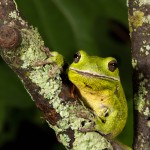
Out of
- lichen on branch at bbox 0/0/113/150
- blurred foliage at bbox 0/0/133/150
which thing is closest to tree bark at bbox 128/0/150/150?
lichen on branch at bbox 0/0/113/150

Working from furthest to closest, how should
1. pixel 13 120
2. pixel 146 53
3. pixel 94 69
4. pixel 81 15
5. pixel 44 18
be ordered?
pixel 13 120 → pixel 81 15 → pixel 44 18 → pixel 94 69 → pixel 146 53

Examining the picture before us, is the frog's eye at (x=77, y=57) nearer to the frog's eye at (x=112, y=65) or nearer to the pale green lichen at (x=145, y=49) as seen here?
the frog's eye at (x=112, y=65)

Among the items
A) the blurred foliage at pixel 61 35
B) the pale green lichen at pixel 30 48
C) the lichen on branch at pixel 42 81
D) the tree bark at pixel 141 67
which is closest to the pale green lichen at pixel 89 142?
the lichen on branch at pixel 42 81

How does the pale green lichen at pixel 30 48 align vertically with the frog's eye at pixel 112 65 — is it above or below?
above

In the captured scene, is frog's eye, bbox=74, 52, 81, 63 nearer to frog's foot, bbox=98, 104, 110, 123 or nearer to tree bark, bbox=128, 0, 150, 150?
frog's foot, bbox=98, 104, 110, 123

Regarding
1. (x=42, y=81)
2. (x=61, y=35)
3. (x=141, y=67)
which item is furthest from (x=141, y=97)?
(x=61, y=35)

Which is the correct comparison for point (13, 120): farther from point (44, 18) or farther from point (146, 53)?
point (146, 53)

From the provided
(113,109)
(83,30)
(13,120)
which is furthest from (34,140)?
(113,109)

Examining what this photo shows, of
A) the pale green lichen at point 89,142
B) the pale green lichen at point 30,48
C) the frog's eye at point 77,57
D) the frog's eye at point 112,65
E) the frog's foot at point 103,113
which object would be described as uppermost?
the pale green lichen at point 30,48
